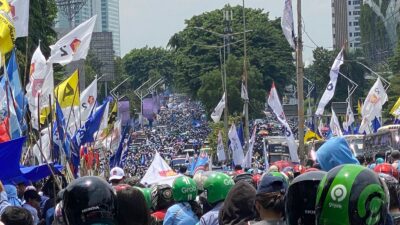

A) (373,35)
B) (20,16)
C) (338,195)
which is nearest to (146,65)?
(373,35)

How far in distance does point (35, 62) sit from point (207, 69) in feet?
212

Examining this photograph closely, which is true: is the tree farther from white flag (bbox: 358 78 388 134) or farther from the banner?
the banner

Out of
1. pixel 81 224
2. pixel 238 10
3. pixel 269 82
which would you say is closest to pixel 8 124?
pixel 81 224

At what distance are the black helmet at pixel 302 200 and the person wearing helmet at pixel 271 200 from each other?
90 centimetres

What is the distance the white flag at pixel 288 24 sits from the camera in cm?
2536

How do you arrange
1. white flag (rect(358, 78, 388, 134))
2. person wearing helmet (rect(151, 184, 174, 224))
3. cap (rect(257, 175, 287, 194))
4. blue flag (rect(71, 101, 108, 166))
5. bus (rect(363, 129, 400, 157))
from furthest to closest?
white flag (rect(358, 78, 388, 134)) < bus (rect(363, 129, 400, 157)) < blue flag (rect(71, 101, 108, 166)) < person wearing helmet (rect(151, 184, 174, 224)) < cap (rect(257, 175, 287, 194))

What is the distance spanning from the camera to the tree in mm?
84750

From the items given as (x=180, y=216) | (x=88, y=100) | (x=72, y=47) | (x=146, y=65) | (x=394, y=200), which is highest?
(x=146, y=65)

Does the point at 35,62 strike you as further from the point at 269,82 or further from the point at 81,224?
the point at 269,82

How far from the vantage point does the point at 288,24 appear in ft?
84.4

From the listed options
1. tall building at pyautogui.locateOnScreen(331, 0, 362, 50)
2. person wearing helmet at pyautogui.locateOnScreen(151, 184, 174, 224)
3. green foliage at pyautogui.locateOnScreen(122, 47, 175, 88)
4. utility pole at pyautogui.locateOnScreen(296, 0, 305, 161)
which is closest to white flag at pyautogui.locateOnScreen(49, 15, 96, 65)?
utility pole at pyautogui.locateOnScreen(296, 0, 305, 161)

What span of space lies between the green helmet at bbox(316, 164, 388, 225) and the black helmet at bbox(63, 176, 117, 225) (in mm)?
940

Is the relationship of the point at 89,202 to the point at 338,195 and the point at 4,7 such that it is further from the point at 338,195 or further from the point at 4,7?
the point at 4,7

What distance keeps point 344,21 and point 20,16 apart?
525 ft
